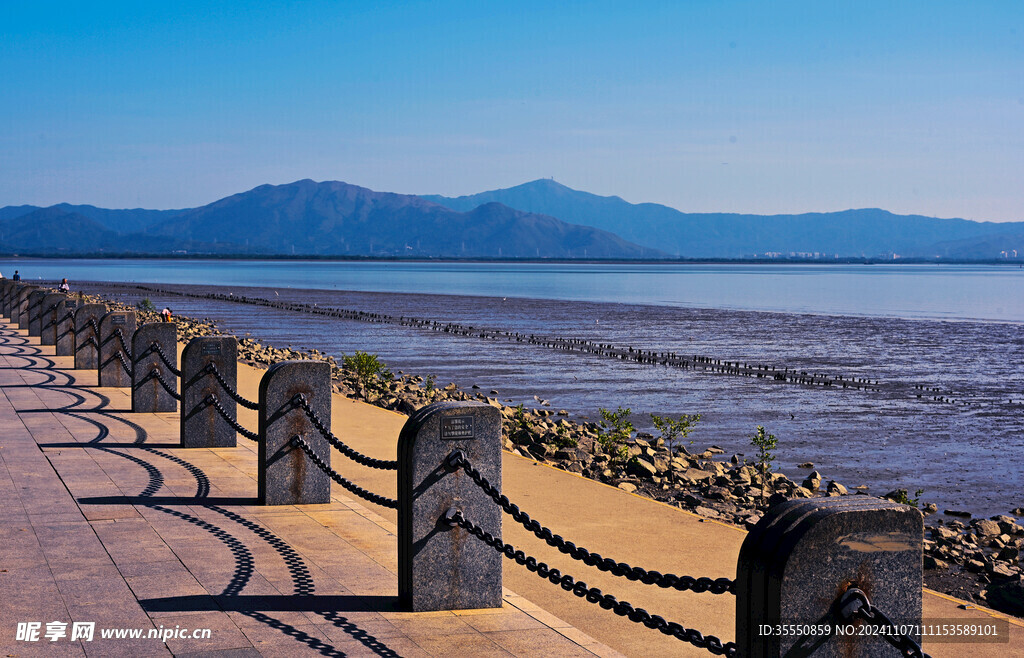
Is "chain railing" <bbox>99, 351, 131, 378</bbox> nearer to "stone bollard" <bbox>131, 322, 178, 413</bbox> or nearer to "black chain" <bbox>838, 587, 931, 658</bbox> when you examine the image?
"stone bollard" <bbox>131, 322, 178, 413</bbox>

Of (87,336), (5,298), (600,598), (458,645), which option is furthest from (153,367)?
(5,298)

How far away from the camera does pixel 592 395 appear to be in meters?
26.2

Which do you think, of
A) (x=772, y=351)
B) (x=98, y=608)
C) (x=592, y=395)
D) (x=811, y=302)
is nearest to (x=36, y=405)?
(x=98, y=608)

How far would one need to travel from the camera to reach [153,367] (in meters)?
14.0

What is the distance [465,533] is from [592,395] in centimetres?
2008

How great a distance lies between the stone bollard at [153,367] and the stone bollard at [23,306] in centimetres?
1745

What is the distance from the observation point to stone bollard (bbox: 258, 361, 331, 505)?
8.59 meters

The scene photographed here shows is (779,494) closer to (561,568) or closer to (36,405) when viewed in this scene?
(561,568)

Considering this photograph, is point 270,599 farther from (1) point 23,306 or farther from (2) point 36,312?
(1) point 23,306

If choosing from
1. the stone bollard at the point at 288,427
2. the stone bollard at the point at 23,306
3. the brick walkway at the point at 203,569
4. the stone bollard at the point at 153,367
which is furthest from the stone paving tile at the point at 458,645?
the stone bollard at the point at 23,306

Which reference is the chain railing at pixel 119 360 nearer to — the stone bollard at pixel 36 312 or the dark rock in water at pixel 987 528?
the stone bollard at pixel 36 312

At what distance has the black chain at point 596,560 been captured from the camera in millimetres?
4168

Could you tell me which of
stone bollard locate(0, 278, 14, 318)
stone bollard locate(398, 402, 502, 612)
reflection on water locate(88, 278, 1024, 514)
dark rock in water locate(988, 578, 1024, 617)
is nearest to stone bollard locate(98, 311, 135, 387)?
reflection on water locate(88, 278, 1024, 514)

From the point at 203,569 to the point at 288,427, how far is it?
2.06 metres
